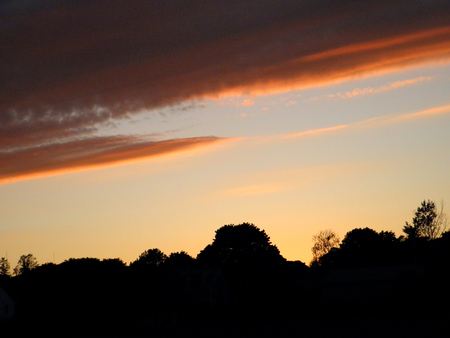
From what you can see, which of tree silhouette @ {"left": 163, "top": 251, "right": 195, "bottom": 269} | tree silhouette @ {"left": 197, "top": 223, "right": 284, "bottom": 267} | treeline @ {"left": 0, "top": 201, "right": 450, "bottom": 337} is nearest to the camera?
treeline @ {"left": 0, "top": 201, "right": 450, "bottom": 337}

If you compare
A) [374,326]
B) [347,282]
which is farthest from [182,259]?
[374,326]

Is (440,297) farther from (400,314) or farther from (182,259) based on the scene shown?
(182,259)

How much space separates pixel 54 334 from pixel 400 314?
127ft

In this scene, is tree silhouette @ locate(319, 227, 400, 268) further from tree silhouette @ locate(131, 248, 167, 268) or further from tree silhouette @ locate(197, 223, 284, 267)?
tree silhouette @ locate(131, 248, 167, 268)

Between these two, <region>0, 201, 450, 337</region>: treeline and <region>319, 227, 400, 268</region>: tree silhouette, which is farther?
<region>319, 227, 400, 268</region>: tree silhouette

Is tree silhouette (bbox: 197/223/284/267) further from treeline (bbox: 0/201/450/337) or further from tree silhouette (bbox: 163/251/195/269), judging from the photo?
tree silhouette (bbox: 163/251/195/269)

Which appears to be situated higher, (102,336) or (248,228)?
(248,228)

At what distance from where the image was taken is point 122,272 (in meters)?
67.3

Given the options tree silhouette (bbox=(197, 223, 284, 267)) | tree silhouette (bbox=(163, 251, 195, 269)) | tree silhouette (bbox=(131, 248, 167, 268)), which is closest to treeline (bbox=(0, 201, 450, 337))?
tree silhouette (bbox=(197, 223, 284, 267))

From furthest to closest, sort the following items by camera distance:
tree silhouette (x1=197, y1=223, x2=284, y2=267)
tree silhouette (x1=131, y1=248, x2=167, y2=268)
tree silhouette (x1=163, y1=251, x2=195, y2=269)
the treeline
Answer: tree silhouette (x1=131, y1=248, x2=167, y2=268) → tree silhouette (x1=163, y1=251, x2=195, y2=269) → tree silhouette (x1=197, y1=223, x2=284, y2=267) → the treeline

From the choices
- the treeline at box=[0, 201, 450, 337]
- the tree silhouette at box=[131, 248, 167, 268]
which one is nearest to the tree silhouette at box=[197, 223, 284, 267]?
the treeline at box=[0, 201, 450, 337]

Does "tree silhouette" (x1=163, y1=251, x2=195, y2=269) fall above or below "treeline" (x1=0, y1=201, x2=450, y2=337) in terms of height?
above

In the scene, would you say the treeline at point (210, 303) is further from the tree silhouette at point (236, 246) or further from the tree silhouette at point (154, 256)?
the tree silhouette at point (154, 256)

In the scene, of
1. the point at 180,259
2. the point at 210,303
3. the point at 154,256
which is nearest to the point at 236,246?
the point at 210,303
